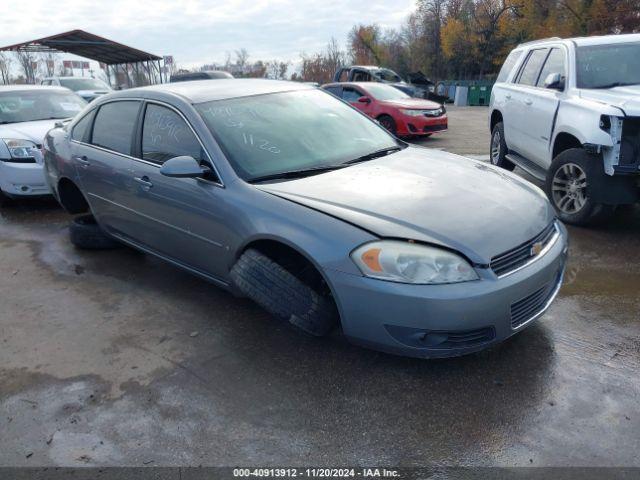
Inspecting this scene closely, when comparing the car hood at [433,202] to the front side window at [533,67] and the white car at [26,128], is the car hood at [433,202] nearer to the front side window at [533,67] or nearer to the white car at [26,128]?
the front side window at [533,67]

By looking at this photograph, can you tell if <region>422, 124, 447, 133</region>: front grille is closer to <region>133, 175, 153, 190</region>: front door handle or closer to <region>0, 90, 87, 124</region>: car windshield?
<region>0, 90, 87, 124</region>: car windshield

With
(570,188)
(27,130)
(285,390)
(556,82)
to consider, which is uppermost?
(556,82)

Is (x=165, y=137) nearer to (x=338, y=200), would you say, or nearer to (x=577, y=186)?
(x=338, y=200)

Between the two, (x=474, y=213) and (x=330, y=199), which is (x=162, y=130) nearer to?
(x=330, y=199)

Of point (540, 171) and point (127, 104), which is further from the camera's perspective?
point (540, 171)

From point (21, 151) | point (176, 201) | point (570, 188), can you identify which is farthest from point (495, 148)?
point (21, 151)

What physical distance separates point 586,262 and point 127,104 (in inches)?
160

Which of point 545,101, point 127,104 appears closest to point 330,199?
point 127,104

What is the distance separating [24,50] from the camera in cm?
2630

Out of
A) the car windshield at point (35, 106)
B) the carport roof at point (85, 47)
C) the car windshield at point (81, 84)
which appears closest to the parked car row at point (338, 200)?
the car windshield at point (35, 106)

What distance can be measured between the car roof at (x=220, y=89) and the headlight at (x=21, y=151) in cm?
268

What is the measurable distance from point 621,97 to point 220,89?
3.57 m

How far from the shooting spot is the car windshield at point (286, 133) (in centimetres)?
333

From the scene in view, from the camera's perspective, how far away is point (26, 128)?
22.6 feet
